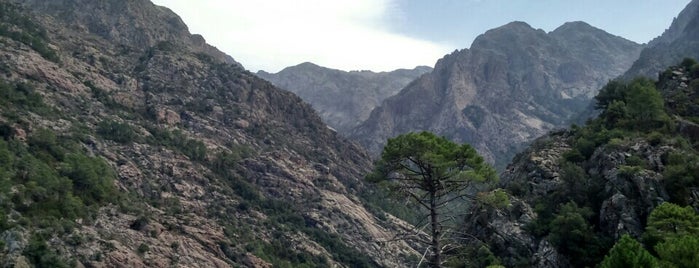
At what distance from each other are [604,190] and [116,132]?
4606 inches

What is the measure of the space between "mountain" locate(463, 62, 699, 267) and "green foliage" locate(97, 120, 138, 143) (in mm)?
98185

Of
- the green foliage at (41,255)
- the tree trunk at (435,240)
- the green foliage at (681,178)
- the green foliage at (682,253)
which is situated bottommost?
the green foliage at (41,255)

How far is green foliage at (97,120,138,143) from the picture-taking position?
12356cm

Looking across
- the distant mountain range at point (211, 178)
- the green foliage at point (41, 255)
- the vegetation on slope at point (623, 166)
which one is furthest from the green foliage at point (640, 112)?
the green foliage at point (41, 255)

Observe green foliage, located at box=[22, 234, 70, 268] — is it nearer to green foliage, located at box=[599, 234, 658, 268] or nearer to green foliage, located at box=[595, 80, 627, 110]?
green foliage, located at box=[599, 234, 658, 268]

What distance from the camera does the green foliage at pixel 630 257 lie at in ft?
76.3

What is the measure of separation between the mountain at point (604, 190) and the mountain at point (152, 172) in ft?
113

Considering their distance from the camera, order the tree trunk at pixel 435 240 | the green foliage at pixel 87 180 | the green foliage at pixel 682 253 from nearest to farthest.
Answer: the tree trunk at pixel 435 240 < the green foliage at pixel 682 253 < the green foliage at pixel 87 180

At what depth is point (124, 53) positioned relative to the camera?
19212 centimetres

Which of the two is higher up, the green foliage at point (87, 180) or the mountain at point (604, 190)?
the mountain at point (604, 190)

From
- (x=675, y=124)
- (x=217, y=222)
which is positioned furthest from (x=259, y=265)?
(x=675, y=124)

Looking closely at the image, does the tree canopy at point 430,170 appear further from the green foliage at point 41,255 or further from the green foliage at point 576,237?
the green foliage at point 41,255

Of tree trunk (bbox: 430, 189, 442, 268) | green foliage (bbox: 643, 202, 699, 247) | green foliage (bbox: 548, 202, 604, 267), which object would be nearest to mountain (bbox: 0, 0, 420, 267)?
green foliage (bbox: 548, 202, 604, 267)

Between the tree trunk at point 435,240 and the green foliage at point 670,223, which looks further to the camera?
the green foliage at point 670,223
